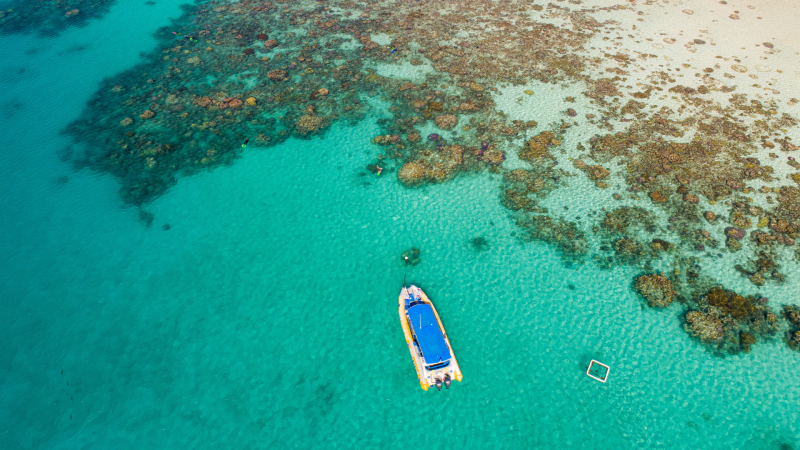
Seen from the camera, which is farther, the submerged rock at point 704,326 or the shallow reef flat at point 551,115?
the shallow reef flat at point 551,115

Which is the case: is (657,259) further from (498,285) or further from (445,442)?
(445,442)

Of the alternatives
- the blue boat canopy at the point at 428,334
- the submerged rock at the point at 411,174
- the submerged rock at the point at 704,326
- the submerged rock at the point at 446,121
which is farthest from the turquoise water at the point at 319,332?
the submerged rock at the point at 446,121

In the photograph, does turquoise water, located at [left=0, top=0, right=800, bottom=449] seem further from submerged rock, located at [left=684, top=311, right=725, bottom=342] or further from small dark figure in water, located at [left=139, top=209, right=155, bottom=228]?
submerged rock, located at [left=684, top=311, right=725, bottom=342]

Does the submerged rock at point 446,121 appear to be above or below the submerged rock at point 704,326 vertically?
above

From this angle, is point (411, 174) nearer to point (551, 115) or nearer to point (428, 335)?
point (428, 335)

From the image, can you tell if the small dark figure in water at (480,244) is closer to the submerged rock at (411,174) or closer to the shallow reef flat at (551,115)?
the shallow reef flat at (551,115)

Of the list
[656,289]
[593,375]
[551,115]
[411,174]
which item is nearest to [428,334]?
[593,375]

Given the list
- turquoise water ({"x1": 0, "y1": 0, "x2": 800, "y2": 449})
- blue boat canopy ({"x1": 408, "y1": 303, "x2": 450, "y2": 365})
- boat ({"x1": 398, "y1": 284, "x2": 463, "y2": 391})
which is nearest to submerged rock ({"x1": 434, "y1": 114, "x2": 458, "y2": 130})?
turquoise water ({"x1": 0, "y1": 0, "x2": 800, "y2": 449})
